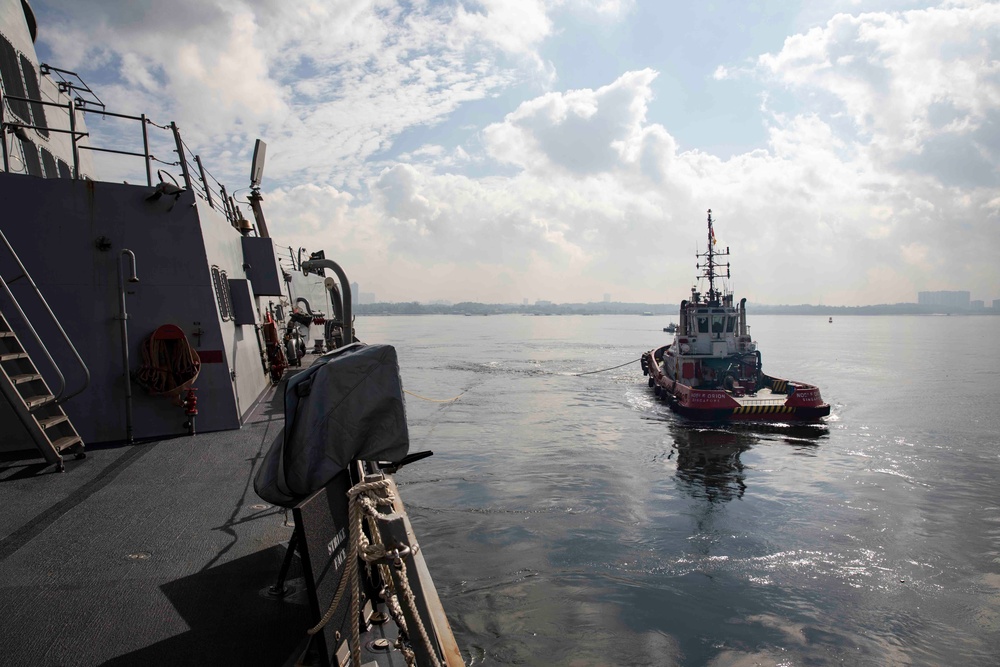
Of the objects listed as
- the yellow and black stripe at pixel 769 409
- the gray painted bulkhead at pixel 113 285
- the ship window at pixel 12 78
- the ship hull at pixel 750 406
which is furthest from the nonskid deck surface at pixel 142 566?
the yellow and black stripe at pixel 769 409

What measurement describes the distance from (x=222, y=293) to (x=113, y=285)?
1.59 m

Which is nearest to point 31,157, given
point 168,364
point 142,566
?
point 168,364

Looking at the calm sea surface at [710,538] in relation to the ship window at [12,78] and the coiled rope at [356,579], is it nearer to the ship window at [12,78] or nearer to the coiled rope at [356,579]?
the coiled rope at [356,579]

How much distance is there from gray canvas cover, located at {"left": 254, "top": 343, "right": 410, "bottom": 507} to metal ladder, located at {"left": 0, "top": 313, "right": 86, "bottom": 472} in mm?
4133

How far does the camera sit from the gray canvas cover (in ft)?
10.7

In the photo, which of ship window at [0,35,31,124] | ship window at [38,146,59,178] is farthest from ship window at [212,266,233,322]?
ship window at [0,35,31,124]

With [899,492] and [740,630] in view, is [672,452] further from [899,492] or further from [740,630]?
[740,630]

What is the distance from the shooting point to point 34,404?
19.5ft

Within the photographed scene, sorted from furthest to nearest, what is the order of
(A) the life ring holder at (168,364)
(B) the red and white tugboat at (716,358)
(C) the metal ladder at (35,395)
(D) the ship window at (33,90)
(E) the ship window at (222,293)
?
(B) the red and white tugboat at (716,358)
(D) the ship window at (33,90)
(E) the ship window at (222,293)
(A) the life ring holder at (168,364)
(C) the metal ladder at (35,395)

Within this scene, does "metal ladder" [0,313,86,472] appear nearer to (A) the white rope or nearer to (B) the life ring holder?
(B) the life ring holder

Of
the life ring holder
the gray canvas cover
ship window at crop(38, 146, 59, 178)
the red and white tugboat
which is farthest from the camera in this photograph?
the red and white tugboat

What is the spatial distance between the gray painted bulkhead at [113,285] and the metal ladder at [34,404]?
0.56m

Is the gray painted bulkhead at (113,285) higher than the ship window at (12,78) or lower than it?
lower

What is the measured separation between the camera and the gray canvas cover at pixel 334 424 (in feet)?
10.7
